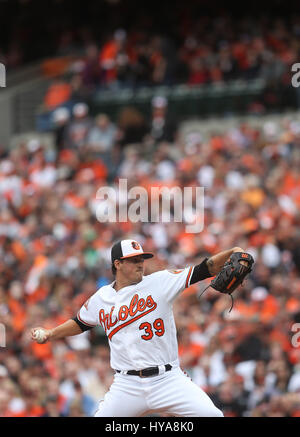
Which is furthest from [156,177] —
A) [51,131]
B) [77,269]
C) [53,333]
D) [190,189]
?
[53,333]

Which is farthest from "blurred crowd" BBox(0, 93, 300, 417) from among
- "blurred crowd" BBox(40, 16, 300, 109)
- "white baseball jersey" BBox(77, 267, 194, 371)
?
"white baseball jersey" BBox(77, 267, 194, 371)

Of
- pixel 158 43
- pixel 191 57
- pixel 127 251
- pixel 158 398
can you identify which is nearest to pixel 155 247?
pixel 127 251

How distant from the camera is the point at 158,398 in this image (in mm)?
6629

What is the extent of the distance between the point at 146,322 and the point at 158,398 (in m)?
0.57

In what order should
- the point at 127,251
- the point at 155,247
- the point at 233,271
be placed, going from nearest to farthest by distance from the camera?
the point at 233,271
the point at 127,251
the point at 155,247

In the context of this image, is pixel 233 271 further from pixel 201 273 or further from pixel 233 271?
pixel 201 273

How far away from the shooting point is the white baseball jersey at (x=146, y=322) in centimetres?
662

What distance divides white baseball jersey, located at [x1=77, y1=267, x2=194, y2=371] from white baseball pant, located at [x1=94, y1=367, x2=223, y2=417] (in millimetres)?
115

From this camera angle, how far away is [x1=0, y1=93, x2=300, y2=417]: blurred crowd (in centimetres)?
985

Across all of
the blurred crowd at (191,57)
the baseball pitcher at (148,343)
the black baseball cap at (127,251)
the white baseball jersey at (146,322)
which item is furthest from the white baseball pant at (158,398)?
the blurred crowd at (191,57)

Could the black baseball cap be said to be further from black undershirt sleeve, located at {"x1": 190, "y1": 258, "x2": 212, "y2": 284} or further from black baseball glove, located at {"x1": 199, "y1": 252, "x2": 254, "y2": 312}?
black baseball glove, located at {"x1": 199, "y1": 252, "x2": 254, "y2": 312}

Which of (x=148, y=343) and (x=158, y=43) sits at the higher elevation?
(x=158, y=43)

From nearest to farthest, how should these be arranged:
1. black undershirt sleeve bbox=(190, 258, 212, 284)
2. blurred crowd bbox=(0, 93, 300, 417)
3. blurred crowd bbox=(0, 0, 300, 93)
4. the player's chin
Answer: black undershirt sleeve bbox=(190, 258, 212, 284) → the player's chin → blurred crowd bbox=(0, 93, 300, 417) → blurred crowd bbox=(0, 0, 300, 93)
